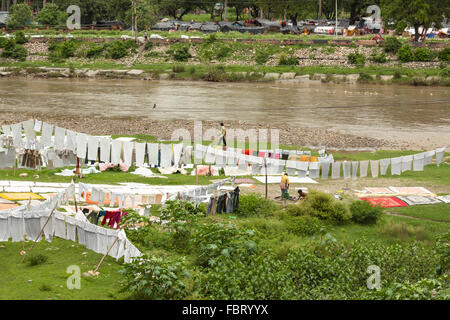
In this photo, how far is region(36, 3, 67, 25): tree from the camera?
263ft

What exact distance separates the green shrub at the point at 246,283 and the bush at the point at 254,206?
6.09 metres

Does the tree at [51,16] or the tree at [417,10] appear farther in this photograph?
the tree at [51,16]

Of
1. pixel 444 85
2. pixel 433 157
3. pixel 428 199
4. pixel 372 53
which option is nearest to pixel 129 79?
pixel 372 53

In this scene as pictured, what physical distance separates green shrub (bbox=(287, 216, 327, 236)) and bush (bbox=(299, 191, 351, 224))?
1.15 feet

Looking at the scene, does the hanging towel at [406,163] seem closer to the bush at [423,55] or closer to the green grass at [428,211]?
the green grass at [428,211]

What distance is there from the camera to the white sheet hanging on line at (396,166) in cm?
2653

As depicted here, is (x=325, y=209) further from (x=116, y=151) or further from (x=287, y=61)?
(x=287, y=61)

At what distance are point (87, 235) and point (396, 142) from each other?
22.5 m

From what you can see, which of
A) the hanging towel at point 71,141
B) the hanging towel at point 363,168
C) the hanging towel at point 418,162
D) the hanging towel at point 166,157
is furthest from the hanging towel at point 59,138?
the hanging towel at point 418,162

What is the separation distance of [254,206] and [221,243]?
203 inches

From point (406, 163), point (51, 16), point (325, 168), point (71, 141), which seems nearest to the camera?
point (325, 168)

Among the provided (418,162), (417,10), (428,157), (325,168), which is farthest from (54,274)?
(417,10)

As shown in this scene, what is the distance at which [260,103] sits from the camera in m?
48.1

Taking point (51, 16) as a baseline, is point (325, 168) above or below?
below
